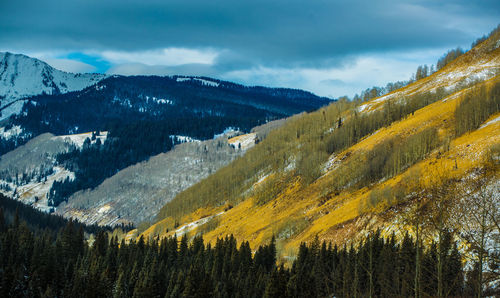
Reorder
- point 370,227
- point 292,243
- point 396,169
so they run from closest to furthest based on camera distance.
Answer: point 370,227 < point 292,243 < point 396,169

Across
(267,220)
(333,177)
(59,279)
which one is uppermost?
(333,177)

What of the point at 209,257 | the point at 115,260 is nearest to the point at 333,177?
the point at 209,257

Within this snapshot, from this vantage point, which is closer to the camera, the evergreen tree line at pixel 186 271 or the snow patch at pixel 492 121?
the evergreen tree line at pixel 186 271

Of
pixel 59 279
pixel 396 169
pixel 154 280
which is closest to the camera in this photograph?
pixel 154 280

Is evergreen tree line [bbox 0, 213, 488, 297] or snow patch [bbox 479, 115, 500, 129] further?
snow patch [bbox 479, 115, 500, 129]

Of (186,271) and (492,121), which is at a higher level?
(492,121)

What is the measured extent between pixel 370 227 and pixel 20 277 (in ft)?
315

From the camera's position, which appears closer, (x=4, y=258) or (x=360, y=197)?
(x=4, y=258)

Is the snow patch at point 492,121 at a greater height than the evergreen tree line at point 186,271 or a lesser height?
greater

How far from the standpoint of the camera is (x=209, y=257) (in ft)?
390

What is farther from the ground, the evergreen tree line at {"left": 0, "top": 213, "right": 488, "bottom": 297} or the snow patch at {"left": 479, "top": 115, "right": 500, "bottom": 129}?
the snow patch at {"left": 479, "top": 115, "right": 500, "bottom": 129}

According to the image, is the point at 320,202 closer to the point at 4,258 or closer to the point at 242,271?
the point at 242,271

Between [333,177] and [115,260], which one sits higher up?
[333,177]

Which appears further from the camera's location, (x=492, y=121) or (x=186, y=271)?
(x=492, y=121)
